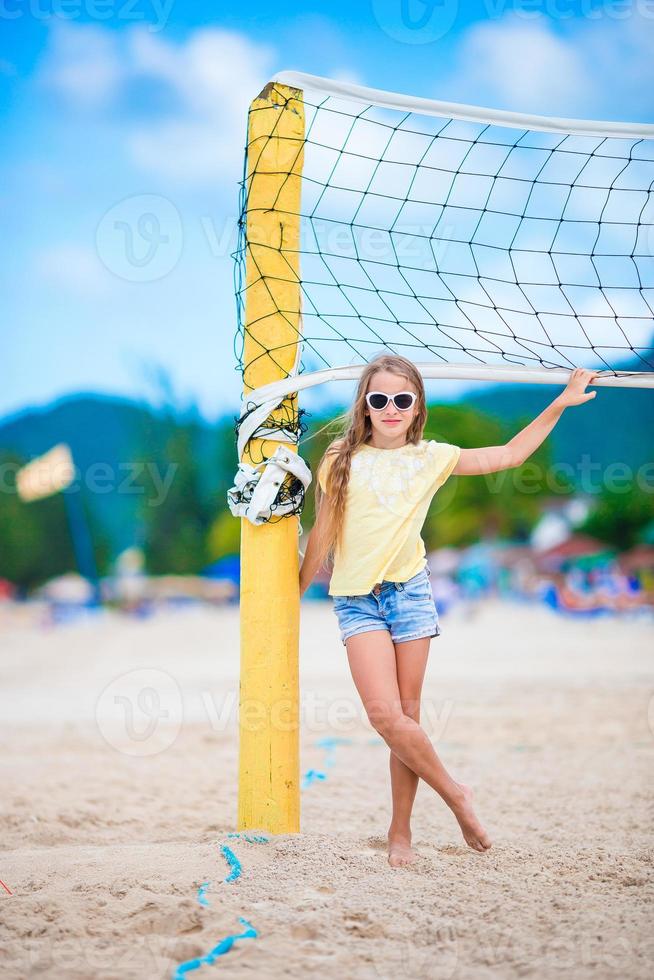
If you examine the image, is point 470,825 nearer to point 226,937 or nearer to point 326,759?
point 226,937

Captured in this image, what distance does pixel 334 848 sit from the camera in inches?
112

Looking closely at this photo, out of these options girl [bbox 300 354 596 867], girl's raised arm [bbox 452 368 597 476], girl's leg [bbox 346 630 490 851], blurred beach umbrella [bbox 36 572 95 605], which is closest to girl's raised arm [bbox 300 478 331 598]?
girl [bbox 300 354 596 867]

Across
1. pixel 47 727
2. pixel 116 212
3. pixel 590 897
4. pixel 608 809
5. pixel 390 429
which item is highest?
pixel 116 212

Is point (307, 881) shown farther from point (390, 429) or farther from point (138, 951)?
point (390, 429)

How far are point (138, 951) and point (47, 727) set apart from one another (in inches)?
204

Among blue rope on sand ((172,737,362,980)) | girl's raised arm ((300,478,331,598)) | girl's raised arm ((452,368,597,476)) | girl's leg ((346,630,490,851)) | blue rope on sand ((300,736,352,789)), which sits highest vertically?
girl's raised arm ((452,368,597,476))

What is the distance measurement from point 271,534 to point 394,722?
0.76 meters

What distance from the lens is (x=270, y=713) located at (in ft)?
9.58

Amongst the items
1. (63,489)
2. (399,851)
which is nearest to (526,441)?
(399,851)

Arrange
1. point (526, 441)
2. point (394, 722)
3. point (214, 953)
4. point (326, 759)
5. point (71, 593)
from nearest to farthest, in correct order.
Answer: point (214, 953)
point (394, 722)
point (526, 441)
point (326, 759)
point (71, 593)

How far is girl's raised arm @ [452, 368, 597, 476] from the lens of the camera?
2928 mm

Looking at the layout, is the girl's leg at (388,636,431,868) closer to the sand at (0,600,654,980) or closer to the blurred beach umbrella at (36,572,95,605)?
the sand at (0,600,654,980)

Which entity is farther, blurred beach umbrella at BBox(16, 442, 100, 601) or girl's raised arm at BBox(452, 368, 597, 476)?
blurred beach umbrella at BBox(16, 442, 100, 601)

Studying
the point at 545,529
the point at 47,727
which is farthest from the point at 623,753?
the point at 545,529
